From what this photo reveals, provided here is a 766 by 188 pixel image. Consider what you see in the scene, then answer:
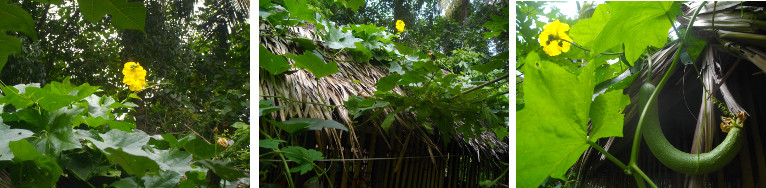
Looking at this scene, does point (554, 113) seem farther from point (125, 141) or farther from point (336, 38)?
point (125, 141)

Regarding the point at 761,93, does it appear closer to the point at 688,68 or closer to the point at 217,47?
the point at 688,68

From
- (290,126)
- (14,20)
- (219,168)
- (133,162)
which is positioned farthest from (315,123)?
(14,20)

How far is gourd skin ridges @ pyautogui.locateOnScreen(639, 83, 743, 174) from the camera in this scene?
716 mm

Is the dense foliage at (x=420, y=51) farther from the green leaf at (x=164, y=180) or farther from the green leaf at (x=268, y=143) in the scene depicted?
the green leaf at (x=164, y=180)

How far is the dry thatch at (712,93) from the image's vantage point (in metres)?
0.71

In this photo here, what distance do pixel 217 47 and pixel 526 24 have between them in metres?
0.63

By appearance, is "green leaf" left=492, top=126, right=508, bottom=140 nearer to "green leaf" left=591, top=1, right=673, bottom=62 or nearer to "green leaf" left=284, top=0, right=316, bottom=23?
"green leaf" left=591, top=1, right=673, bottom=62

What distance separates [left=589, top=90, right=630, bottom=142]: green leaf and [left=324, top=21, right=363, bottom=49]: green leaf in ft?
1.58

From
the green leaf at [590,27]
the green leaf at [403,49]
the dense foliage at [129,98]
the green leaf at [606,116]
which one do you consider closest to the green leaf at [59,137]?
the dense foliage at [129,98]

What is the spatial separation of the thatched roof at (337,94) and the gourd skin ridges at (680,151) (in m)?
0.34

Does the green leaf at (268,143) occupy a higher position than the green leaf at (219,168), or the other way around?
the green leaf at (268,143)

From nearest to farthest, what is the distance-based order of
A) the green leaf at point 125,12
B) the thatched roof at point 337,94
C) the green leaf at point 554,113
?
the green leaf at point 125,12 → the green leaf at point 554,113 → the thatched roof at point 337,94

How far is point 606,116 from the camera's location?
71 cm

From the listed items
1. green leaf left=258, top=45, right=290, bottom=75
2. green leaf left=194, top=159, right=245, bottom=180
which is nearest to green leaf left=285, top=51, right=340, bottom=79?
green leaf left=258, top=45, right=290, bottom=75
